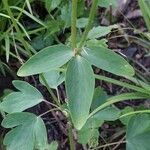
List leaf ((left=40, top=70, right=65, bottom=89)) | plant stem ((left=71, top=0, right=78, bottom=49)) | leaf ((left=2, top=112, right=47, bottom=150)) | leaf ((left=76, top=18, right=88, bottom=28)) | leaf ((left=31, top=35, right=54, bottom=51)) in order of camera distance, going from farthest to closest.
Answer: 1. leaf ((left=31, top=35, right=54, bottom=51))
2. leaf ((left=76, top=18, right=88, bottom=28))
3. leaf ((left=40, top=70, right=65, bottom=89))
4. leaf ((left=2, top=112, right=47, bottom=150))
5. plant stem ((left=71, top=0, right=78, bottom=49))

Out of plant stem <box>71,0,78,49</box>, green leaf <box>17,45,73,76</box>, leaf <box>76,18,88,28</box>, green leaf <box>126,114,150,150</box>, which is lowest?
green leaf <box>126,114,150,150</box>

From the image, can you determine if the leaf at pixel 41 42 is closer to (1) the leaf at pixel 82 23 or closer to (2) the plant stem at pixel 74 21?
(1) the leaf at pixel 82 23

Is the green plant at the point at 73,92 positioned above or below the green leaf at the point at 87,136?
above

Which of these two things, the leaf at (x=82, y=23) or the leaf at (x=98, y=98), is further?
the leaf at (x=82, y=23)

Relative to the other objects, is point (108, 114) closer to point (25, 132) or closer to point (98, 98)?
point (98, 98)

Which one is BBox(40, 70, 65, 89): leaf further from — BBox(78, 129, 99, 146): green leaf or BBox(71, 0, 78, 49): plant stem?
BBox(71, 0, 78, 49): plant stem

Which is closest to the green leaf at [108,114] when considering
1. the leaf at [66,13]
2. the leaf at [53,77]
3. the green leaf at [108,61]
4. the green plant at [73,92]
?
the green plant at [73,92]

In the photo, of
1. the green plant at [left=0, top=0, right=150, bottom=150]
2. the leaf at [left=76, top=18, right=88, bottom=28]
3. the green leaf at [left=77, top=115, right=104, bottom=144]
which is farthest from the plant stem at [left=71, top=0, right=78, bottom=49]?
the leaf at [left=76, top=18, right=88, bottom=28]
